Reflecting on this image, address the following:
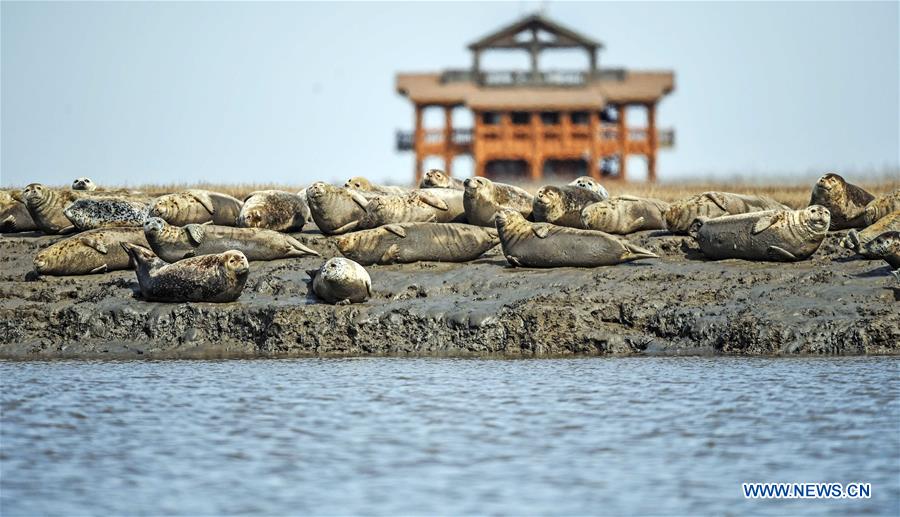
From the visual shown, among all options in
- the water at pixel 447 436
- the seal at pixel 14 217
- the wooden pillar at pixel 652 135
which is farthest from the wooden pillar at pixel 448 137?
the water at pixel 447 436

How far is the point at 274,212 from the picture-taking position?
2008cm

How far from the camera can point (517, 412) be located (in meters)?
11.3

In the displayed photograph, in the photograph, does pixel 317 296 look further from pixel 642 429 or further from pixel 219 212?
pixel 642 429

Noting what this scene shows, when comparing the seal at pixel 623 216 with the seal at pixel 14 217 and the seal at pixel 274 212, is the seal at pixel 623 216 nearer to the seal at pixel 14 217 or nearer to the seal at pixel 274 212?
the seal at pixel 274 212

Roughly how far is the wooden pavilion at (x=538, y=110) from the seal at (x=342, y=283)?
2893 centimetres

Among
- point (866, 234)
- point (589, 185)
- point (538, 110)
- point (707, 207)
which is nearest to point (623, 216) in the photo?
point (707, 207)

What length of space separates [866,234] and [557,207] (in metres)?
4.37

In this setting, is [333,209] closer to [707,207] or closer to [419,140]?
[707,207]

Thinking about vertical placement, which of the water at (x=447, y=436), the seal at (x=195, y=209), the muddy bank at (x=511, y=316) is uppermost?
the seal at (x=195, y=209)

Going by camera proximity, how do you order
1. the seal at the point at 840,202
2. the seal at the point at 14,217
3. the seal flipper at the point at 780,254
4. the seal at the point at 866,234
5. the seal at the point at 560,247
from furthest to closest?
the seal at the point at 14,217
the seal at the point at 840,202
the seal at the point at 560,247
the seal flipper at the point at 780,254
the seal at the point at 866,234

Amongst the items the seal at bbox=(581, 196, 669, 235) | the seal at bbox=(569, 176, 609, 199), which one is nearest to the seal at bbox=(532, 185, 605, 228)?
the seal at bbox=(581, 196, 669, 235)

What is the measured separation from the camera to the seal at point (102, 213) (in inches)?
805

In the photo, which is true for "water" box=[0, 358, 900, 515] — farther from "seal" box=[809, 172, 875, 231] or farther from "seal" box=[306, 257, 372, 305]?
"seal" box=[809, 172, 875, 231]

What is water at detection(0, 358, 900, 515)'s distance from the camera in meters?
8.52
